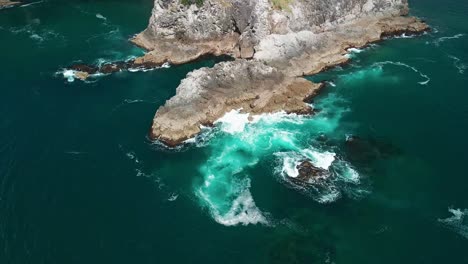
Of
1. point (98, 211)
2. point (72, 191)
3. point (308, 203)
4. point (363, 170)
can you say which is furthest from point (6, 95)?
point (363, 170)

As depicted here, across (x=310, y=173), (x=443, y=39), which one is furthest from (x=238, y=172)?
(x=443, y=39)

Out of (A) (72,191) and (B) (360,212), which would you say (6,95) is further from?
(B) (360,212)

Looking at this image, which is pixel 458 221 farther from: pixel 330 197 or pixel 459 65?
pixel 459 65

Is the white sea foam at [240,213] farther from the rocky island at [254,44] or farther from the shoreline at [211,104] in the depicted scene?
the rocky island at [254,44]

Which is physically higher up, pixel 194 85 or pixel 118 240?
pixel 194 85

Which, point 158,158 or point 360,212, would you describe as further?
point 158,158

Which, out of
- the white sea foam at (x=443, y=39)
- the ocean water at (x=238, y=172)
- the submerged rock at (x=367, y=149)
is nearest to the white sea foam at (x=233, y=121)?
the ocean water at (x=238, y=172)
